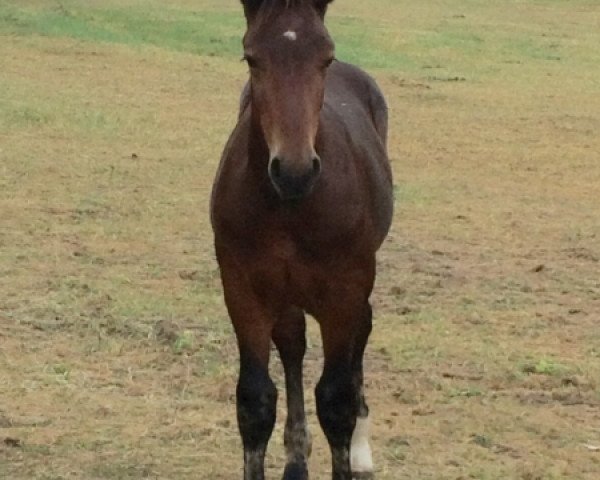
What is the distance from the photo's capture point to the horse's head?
3.64 m

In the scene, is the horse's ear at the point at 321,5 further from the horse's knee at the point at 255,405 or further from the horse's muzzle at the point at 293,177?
the horse's knee at the point at 255,405

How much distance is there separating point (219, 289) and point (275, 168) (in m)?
4.10

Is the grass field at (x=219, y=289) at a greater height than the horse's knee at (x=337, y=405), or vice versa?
the horse's knee at (x=337, y=405)

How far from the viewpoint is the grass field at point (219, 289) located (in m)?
5.38

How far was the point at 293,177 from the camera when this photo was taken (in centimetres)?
360

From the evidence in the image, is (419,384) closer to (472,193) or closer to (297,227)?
(297,227)

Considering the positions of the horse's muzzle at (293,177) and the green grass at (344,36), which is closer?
the horse's muzzle at (293,177)

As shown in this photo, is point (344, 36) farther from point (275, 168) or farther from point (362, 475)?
point (275, 168)

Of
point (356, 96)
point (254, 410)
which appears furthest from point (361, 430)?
point (356, 96)

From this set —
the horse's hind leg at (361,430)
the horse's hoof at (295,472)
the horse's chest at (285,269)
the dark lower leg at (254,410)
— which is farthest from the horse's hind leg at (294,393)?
the horse's chest at (285,269)

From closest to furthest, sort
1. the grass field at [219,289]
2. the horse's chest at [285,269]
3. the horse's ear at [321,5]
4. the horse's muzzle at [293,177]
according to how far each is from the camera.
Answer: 1. the horse's muzzle at [293,177]
2. the horse's ear at [321,5]
3. the horse's chest at [285,269]
4. the grass field at [219,289]

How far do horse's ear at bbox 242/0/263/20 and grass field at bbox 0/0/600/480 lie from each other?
6.40ft

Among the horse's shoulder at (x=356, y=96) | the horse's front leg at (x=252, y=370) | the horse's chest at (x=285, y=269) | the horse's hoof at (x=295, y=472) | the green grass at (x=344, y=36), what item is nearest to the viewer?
the horse's chest at (x=285, y=269)

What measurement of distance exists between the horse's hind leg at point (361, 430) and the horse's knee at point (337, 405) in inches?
12.6
